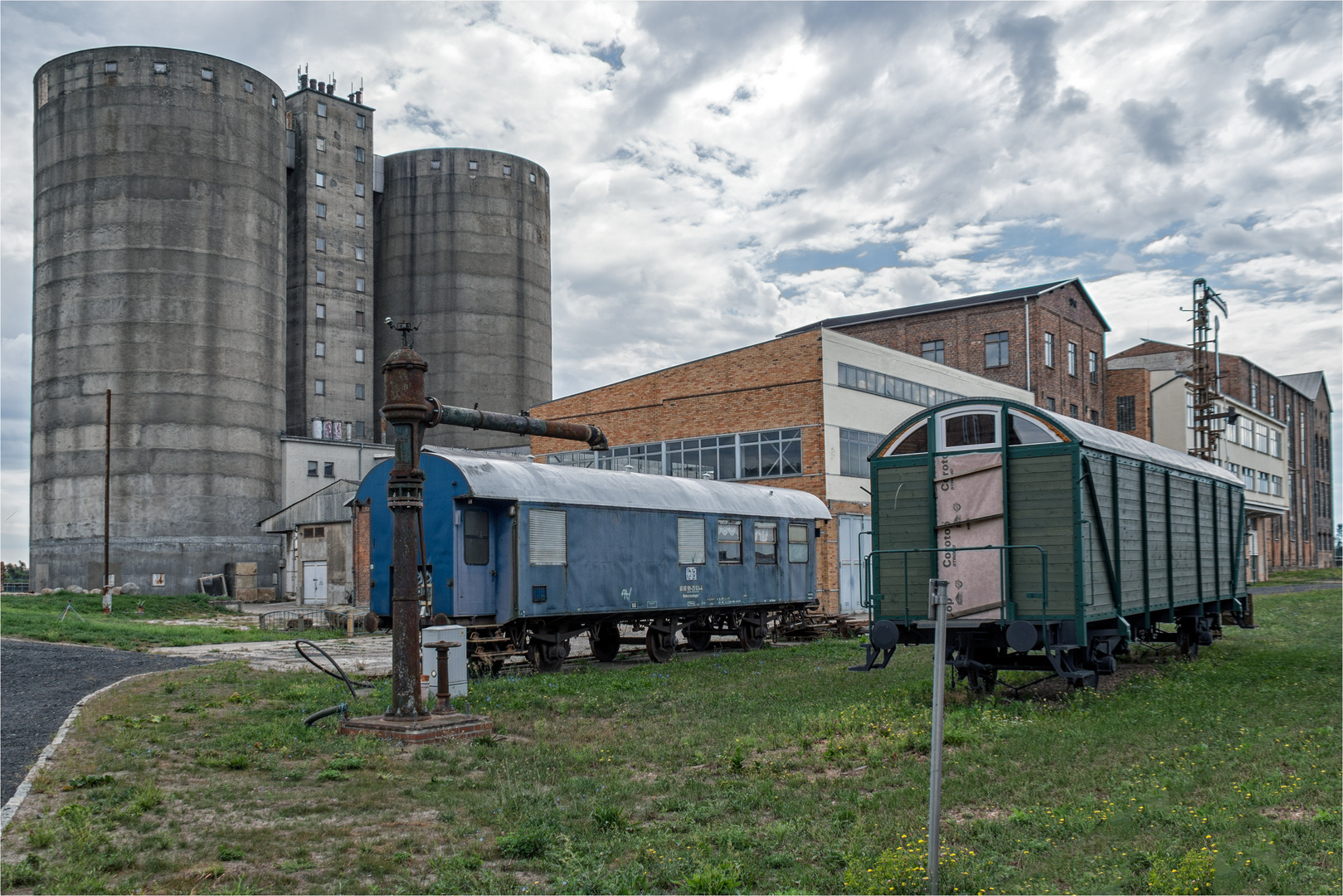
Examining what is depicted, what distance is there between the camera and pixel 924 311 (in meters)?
58.6

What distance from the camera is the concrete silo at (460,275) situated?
76.9 meters

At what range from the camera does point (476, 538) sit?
18109 millimetres

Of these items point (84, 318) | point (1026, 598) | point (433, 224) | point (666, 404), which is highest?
point (433, 224)

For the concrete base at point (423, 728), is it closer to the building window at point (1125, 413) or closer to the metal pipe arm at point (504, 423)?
the metal pipe arm at point (504, 423)

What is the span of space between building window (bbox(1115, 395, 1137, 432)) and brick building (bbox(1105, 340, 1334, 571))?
5 centimetres

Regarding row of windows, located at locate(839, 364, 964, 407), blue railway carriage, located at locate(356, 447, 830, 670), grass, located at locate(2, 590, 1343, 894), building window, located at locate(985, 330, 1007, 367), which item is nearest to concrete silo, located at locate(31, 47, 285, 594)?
row of windows, located at locate(839, 364, 964, 407)

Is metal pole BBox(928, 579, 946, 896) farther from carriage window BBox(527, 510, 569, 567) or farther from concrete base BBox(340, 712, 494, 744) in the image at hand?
carriage window BBox(527, 510, 569, 567)

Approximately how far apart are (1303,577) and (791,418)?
48814mm

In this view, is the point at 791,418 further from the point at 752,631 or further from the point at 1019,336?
the point at 1019,336

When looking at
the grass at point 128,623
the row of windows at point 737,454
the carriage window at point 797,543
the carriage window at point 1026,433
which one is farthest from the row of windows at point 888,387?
the carriage window at point 1026,433

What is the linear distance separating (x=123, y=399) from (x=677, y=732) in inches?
2123

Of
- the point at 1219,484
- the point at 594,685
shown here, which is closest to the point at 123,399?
the point at 594,685

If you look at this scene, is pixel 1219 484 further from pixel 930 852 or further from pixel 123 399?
pixel 123 399

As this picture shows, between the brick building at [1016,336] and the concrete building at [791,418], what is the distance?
13.6m
